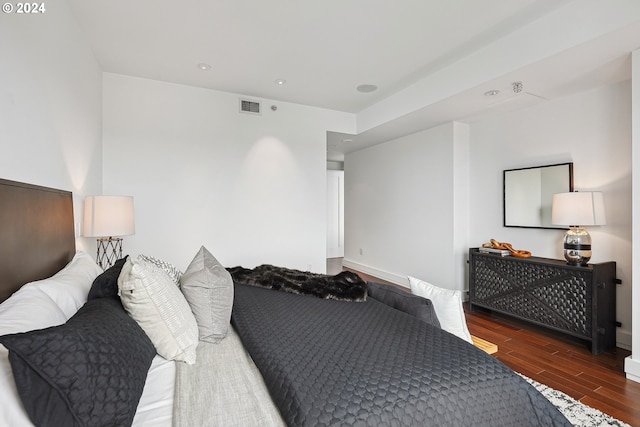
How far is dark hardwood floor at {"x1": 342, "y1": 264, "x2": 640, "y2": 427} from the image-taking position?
6.82 ft

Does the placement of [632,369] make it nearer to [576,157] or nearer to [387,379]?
[576,157]

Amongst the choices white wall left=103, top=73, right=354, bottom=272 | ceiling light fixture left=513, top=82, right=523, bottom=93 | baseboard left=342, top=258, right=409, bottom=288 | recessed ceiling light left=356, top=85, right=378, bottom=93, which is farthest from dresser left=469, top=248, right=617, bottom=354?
recessed ceiling light left=356, top=85, right=378, bottom=93

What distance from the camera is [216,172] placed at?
3.91m

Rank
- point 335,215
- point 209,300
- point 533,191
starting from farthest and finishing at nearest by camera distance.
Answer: point 335,215, point 533,191, point 209,300

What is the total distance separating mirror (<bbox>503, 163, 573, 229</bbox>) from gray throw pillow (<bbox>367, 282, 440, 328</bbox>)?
241 cm

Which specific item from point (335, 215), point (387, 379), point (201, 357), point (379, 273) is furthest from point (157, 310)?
point (335, 215)

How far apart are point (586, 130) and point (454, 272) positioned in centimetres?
209

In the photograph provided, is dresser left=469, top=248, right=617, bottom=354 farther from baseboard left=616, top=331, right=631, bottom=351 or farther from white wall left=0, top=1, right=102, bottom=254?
white wall left=0, top=1, right=102, bottom=254

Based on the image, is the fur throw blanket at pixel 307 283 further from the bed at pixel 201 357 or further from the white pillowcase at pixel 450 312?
the white pillowcase at pixel 450 312

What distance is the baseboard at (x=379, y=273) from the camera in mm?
5085

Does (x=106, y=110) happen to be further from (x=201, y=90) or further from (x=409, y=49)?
(x=409, y=49)

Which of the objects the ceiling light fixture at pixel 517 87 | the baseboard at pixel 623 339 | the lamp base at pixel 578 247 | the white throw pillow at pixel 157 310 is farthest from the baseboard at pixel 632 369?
the white throw pillow at pixel 157 310

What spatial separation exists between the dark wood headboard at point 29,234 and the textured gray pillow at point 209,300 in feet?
2.14

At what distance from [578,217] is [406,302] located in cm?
214
